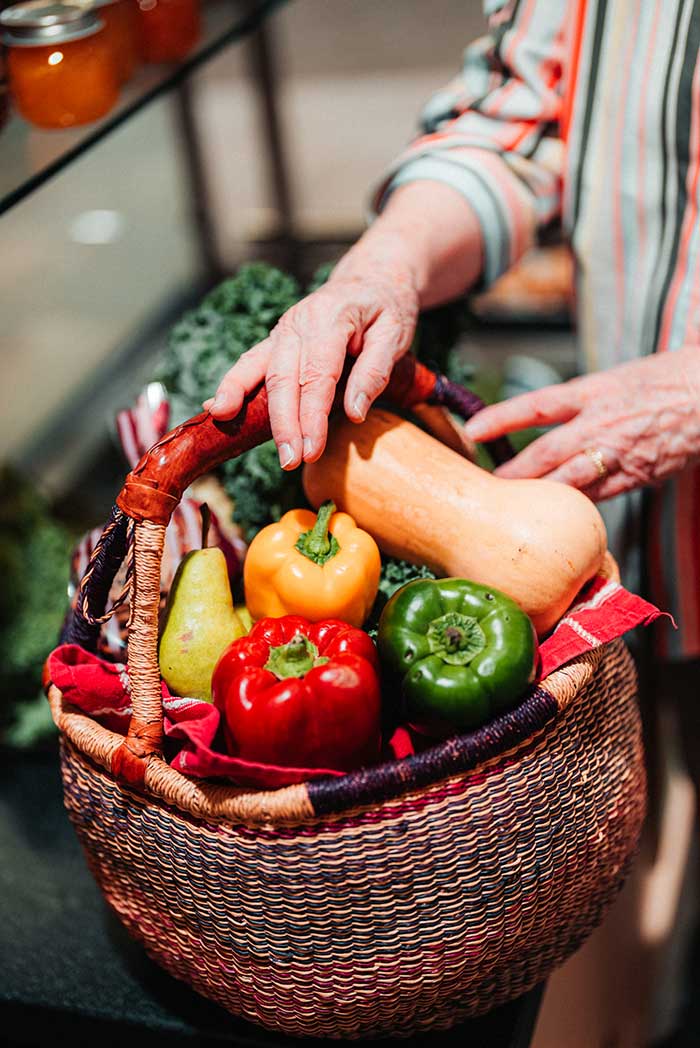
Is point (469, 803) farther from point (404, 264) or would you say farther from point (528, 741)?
point (404, 264)

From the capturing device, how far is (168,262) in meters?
2.60

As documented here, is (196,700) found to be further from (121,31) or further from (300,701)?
(121,31)

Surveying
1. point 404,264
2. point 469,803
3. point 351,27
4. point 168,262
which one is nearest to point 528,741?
point 469,803

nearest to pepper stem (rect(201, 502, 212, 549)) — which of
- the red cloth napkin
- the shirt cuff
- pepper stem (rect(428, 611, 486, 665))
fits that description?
the red cloth napkin

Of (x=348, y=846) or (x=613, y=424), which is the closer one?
(x=348, y=846)

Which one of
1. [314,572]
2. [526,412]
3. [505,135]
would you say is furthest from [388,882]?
[505,135]

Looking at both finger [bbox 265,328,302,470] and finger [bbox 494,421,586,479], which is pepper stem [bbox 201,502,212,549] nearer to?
finger [bbox 265,328,302,470]

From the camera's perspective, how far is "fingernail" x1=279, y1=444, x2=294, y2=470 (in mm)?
877

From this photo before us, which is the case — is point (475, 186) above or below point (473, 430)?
above

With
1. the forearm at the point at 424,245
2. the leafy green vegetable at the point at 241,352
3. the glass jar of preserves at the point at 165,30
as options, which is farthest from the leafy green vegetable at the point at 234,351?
the glass jar of preserves at the point at 165,30

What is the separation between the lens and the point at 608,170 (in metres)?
1.28

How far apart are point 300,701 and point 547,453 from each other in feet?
1.36

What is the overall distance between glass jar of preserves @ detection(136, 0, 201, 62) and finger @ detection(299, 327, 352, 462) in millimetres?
777

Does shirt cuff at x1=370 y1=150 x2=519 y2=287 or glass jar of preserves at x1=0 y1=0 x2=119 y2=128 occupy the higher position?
glass jar of preserves at x1=0 y1=0 x2=119 y2=128
